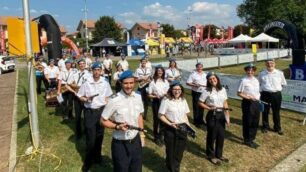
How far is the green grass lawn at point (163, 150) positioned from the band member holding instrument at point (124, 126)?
2248 millimetres

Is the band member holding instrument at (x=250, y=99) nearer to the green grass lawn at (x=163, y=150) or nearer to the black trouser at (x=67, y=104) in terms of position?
the green grass lawn at (x=163, y=150)

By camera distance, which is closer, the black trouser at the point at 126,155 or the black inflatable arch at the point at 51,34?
the black trouser at the point at 126,155

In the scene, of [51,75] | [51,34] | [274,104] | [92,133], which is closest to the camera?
[92,133]

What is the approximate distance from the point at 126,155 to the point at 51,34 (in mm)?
14966

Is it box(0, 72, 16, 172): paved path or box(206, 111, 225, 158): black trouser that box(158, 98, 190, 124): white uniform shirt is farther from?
box(0, 72, 16, 172): paved path

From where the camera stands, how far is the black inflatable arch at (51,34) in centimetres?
1898

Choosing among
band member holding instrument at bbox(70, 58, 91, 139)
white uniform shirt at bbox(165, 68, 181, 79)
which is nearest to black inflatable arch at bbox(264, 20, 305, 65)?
white uniform shirt at bbox(165, 68, 181, 79)

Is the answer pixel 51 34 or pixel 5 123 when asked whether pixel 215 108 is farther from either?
pixel 51 34

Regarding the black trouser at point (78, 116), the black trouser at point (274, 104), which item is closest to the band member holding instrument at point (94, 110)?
the black trouser at point (78, 116)

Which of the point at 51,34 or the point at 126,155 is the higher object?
the point at 51,34

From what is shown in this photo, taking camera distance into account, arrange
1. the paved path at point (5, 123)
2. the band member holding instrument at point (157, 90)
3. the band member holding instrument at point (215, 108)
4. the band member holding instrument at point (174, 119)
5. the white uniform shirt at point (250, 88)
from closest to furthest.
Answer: the band member holding instrument at point (174, 119)
the band member holding instrument at point (215, 108)
the paved path at point (5, 123)
the white uniform shirt at point (250, 88)
the band member holding instrument at point (157, 90)

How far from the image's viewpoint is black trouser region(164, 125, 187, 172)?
6.82 metres

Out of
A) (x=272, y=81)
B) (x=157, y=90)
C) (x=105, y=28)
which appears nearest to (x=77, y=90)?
(x=157, y=90)

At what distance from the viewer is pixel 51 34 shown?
19.0 metres
